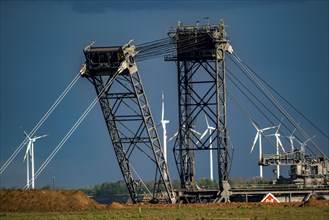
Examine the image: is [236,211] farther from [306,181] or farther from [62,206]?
[306,181]

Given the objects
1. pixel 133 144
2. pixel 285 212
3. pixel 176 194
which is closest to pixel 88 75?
pixel 133 144

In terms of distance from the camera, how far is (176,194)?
155 meters

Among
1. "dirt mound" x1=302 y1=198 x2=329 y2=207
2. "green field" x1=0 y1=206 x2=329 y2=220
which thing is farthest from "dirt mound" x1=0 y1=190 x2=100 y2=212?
"dirt mound" x1=302 y1=198 x2=329 y2=207

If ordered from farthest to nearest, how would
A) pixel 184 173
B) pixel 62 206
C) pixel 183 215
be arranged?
pixel 184 173
pixel 62 206
pixel 183 215

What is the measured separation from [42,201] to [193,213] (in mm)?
19446

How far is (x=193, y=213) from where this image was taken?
127250 millimetres

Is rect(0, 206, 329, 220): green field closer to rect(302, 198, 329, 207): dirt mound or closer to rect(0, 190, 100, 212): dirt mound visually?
rect(302, 198, 329, 207): dirt mound

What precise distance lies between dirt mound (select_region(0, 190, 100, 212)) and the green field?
196 inches

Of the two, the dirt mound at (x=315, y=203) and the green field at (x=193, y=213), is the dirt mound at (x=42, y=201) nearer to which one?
the green field at (x=193, y=213)

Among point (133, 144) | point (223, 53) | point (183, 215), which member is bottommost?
point (183, 215)

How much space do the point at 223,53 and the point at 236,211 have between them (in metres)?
30.1

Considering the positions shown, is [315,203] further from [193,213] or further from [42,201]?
[42,201]

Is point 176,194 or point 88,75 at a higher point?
point 88,75

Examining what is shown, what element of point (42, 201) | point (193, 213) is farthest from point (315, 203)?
point (42, 201)
